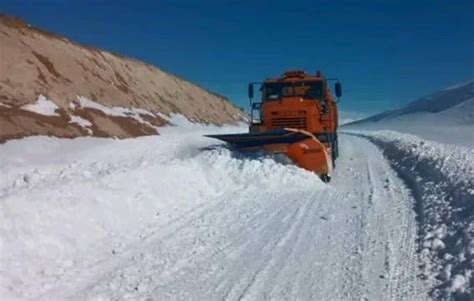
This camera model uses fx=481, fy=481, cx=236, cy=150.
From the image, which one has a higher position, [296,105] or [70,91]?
[70,91]

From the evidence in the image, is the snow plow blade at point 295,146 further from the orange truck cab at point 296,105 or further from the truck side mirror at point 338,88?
the truck side mirror at point 338,88

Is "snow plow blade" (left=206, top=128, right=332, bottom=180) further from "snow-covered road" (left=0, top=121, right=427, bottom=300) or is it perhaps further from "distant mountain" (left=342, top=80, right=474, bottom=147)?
"distant mountain" (left=342, top=80, right=474, bottom=147)

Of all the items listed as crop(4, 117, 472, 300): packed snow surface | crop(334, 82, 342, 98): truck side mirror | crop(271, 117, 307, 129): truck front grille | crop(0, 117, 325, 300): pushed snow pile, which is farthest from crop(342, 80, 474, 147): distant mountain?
crop(4, 117, 472, 300): packed snow surface

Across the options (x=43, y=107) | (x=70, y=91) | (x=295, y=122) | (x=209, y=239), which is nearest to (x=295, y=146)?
(x=295, y=122)

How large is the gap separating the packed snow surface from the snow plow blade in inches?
38.6

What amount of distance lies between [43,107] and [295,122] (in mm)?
18782

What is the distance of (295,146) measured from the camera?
1263 cm

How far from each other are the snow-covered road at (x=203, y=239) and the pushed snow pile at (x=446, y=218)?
0.81 ft

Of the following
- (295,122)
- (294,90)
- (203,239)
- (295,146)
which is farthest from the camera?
(294,90)

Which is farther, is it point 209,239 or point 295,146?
point 295,146

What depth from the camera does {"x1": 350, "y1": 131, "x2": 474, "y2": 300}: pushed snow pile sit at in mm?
5039

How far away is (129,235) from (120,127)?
25.5 m

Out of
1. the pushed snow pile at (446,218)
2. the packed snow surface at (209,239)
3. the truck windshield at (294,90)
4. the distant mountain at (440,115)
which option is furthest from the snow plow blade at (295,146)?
the distant mountain at (440,115)

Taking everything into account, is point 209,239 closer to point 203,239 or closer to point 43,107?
point 203,239
